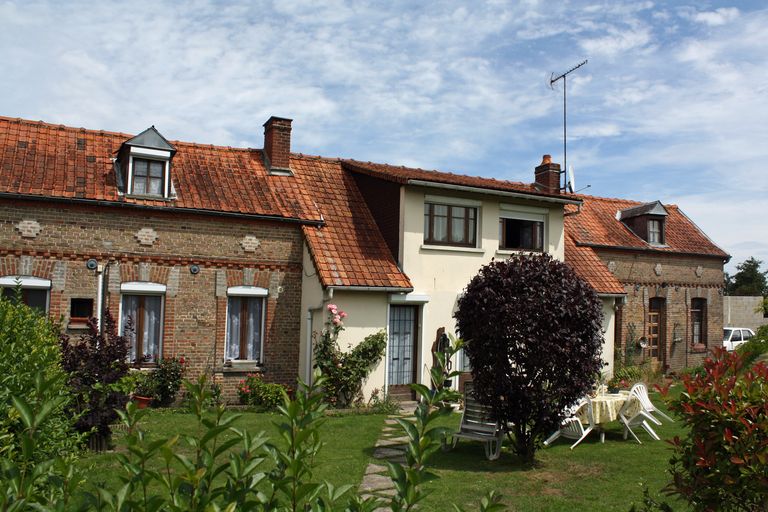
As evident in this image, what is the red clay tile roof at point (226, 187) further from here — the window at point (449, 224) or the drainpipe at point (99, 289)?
the drainpipe at point (99, 289)

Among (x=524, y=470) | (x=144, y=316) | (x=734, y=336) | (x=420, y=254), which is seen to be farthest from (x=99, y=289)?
(x=734, y=336)

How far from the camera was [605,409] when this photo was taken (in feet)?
37.0

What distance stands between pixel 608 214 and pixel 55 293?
1889cm

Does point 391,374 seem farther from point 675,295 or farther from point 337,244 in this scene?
point 675,295

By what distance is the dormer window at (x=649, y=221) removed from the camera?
75.8 feet

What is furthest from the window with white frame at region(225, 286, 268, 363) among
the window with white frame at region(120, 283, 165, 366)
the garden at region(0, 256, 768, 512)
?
the window with white frame at region(120, 283, 165, 366)

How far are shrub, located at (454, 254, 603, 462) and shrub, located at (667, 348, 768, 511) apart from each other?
14.1 ft

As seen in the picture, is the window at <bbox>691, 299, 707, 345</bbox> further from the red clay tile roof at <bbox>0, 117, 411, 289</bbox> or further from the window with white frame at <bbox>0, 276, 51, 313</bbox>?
the window with white frame at <bbox>0, 276, 51, 313</bbox>

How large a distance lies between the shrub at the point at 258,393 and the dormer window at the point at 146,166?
4.74 metres

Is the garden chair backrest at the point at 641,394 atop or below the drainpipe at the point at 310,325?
below

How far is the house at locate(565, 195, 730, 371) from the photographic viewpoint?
21797 millimetres

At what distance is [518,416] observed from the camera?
9703 millimetres

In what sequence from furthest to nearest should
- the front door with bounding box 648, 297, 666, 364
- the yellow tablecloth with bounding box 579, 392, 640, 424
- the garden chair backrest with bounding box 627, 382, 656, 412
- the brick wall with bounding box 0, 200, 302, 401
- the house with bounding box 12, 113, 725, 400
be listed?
the front door with bounding box 648, 297, 666, 364
the house with bounding box 12, 113, 725, 400
the brick wall with bounding box 0, 200, 302, 401
the garden chair backrest with bounding box 627, 382, 656, 412
the yellow tablecloth with bounding box 579, 392, 640, 424

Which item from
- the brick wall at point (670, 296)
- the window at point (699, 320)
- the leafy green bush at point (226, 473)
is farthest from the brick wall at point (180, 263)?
the window at point (699, 320)
